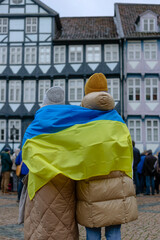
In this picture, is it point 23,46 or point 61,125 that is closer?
point 61,125

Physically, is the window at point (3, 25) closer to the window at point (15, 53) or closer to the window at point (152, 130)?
the window at point (15, 53)

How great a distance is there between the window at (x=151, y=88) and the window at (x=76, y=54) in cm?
487

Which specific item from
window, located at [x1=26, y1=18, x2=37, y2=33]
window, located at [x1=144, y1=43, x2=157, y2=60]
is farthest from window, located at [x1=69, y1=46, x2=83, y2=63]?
window, located at [x1=144, y1=43, x2=157, y2=60]

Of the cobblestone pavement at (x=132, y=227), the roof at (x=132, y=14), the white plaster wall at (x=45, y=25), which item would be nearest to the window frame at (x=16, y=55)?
the white plaster wall at (x=45, y=25)

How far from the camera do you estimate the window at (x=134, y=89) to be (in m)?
23.9

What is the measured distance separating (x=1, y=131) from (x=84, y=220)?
22418 millimetres

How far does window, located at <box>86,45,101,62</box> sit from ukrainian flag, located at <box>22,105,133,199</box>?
2157 centimetres

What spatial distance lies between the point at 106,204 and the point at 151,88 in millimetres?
22013

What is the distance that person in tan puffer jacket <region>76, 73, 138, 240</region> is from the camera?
8.77ft

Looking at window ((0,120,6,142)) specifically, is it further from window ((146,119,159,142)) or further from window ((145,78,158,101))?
window ((145,78,158,101))

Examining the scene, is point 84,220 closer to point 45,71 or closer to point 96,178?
point 96,178

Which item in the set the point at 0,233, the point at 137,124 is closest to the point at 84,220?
the point at 0,233

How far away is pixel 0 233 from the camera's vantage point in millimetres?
5406

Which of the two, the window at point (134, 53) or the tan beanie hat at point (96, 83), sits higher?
the window at point (134, 53)
